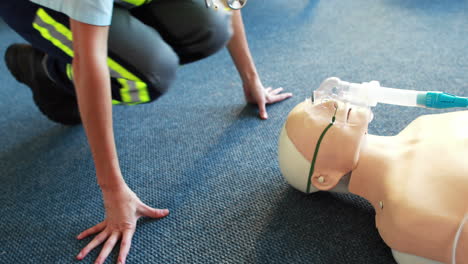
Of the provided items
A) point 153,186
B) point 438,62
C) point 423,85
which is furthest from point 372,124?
point 153,186

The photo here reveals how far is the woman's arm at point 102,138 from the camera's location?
0.66m

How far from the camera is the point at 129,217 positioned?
2.48 feet

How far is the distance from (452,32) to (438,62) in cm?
24

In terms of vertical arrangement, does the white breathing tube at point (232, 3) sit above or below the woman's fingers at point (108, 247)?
above

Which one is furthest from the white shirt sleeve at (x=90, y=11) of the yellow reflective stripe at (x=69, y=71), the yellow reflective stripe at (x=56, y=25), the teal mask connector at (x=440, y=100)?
the teal mask connector at (x=440, y=100)

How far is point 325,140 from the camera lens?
0.66m

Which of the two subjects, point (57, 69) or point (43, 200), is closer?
point (43, 200)

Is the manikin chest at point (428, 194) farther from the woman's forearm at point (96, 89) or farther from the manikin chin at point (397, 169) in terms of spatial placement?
the woman's forearm at point (96, 89)

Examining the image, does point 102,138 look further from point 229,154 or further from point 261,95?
point 261,95

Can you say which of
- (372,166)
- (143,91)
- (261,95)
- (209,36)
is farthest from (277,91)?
(372,166)

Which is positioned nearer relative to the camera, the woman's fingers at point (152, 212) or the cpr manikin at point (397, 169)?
the cpr manikin at point (397, 169)

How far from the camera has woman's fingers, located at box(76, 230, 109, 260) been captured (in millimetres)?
741

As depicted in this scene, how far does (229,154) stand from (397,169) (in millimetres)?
414

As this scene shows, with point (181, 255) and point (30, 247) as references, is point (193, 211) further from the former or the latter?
point (30, 247)
